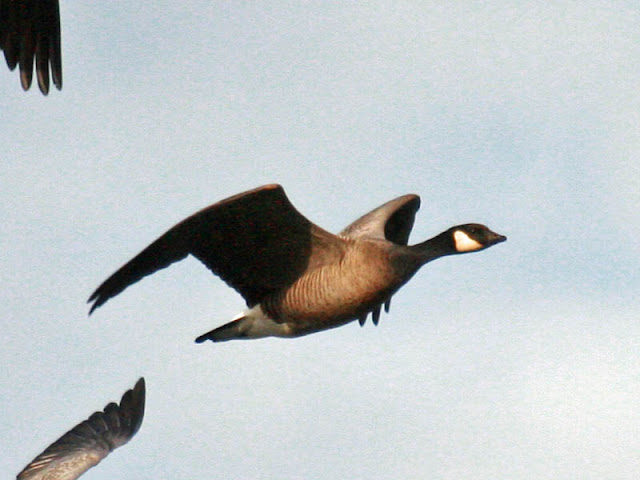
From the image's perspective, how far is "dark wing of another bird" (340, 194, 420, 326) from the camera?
15998mm

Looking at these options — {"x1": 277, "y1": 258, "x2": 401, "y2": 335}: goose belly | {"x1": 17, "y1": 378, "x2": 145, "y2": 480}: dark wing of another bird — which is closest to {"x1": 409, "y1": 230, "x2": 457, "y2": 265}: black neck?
{"x1": 277, "y1": 258, "x2": 401, "y2": 335}: goose belly

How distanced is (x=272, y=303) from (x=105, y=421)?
155 inches

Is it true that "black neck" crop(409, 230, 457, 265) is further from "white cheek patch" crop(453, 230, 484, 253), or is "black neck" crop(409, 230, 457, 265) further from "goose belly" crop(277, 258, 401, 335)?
"goose belly" crop(277, 258, 401, 335)

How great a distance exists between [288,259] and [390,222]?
2966 mm

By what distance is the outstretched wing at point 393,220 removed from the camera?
16.1 meters

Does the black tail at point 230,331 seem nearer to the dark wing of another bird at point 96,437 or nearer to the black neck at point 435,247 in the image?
the black neck at point 435,247

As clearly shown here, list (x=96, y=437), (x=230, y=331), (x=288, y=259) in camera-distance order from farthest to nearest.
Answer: (x=96, y=437) → (x=230, y=331) → (x=288, y=259)

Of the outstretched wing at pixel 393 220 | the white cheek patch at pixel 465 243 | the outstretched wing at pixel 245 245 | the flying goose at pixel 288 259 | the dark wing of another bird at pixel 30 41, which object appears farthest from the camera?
the outstretched wing at pixel 393 220

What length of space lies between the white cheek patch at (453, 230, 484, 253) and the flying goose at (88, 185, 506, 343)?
0.03 feet

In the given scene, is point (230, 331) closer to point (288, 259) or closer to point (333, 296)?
point (288, 259)

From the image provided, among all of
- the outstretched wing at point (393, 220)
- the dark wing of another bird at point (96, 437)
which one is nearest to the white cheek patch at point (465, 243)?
the outstretched wing at point (393, 220)

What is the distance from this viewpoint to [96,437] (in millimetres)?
17266

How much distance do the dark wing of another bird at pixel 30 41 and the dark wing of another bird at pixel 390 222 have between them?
12.7 ft

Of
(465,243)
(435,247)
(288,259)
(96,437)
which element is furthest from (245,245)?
(96,437)
